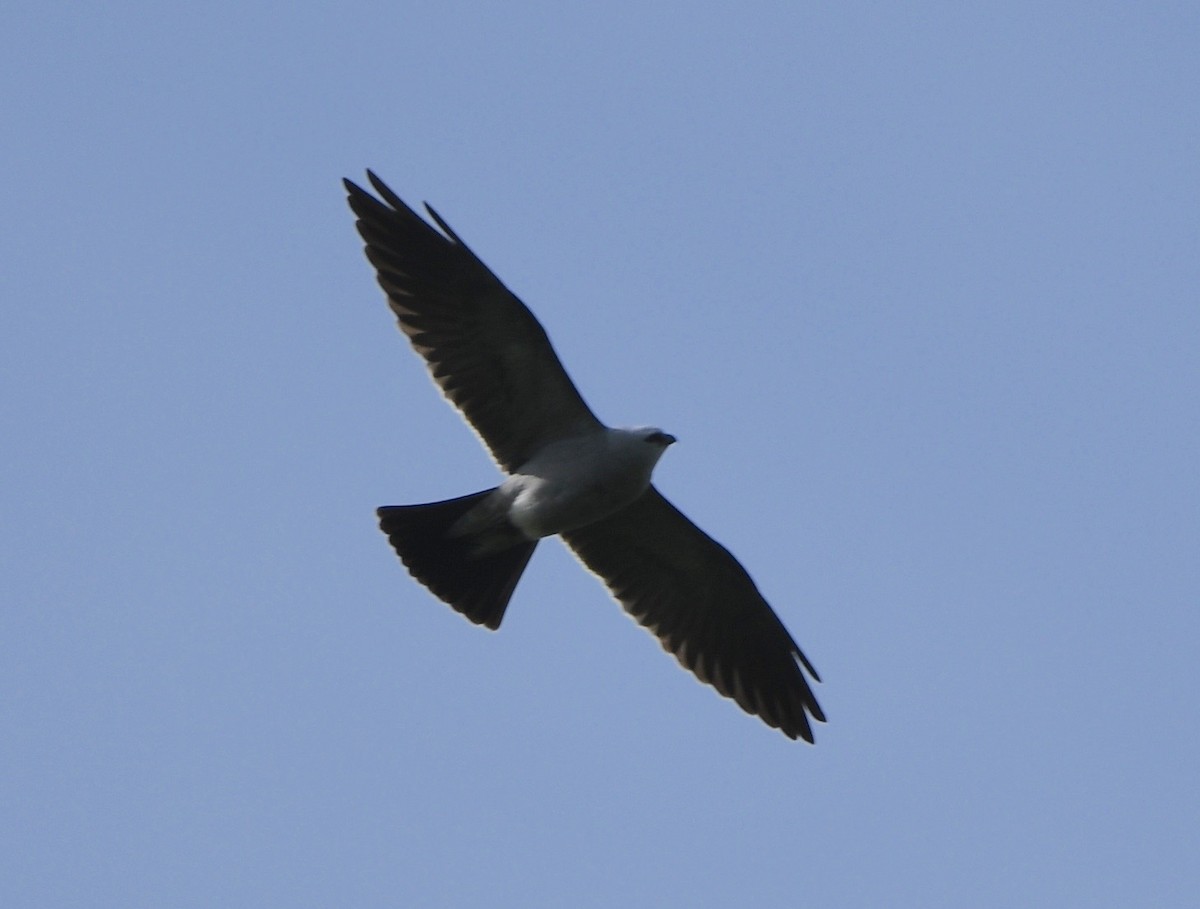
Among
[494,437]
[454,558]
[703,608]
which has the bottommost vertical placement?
[703,608]

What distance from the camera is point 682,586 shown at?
460 inches

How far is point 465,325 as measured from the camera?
1049 centimetres

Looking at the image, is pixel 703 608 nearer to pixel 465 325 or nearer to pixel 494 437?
pixel 494 437

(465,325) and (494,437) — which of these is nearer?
(465,325)

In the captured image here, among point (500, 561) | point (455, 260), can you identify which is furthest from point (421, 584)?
point (455, 260)

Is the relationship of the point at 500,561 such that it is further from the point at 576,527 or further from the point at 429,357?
the point at 429,357

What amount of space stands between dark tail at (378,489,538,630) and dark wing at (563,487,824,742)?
0.74 m

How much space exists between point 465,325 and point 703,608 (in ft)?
8.92

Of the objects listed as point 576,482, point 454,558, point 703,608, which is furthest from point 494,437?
point 703,608

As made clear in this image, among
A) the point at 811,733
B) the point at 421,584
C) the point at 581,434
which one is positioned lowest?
the point at 811,733

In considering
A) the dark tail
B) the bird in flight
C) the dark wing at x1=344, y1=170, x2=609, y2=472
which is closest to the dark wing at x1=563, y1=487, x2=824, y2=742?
the bird in flight

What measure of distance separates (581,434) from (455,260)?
4.33 feet

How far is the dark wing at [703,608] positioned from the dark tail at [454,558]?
0.74 meters

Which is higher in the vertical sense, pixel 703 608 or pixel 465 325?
pixel 465 325
